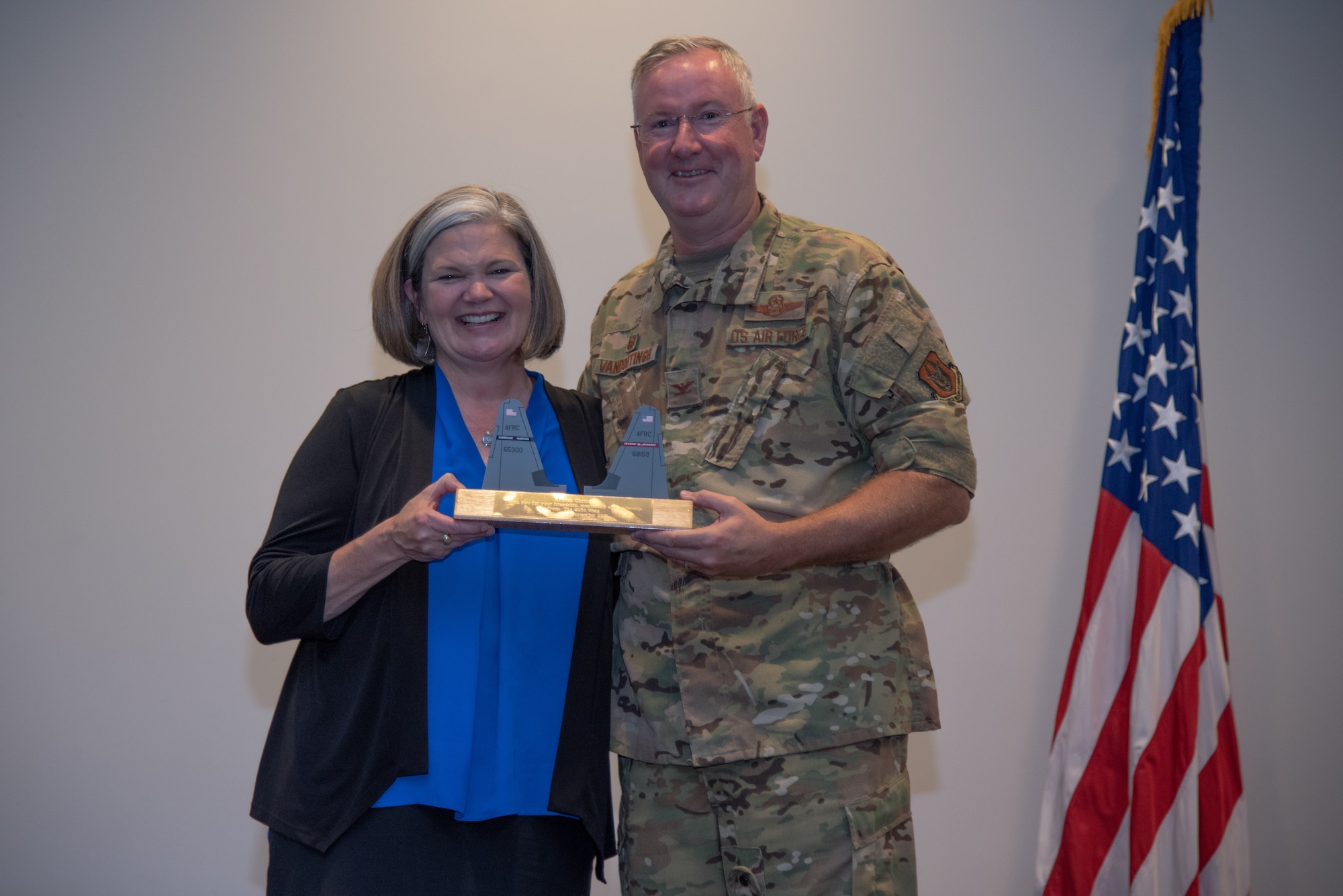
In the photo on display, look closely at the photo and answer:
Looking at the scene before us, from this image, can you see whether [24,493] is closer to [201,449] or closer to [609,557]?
[201,449]

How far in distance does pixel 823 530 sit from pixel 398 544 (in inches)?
25.9

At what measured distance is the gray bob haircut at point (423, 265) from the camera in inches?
71.4

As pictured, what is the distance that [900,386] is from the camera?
1.75 meters

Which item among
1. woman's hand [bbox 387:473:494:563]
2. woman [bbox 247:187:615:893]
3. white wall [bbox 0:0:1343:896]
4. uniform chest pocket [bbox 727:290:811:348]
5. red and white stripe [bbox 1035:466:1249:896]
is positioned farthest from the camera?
white wall [bbox 0:0:1343:896]

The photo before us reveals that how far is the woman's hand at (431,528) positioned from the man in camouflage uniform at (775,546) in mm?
339

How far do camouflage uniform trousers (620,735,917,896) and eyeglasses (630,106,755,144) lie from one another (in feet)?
3.76

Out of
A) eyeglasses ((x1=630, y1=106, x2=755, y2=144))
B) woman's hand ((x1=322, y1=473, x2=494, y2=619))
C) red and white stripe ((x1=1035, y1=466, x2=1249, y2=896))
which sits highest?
eyeglasses ((x1=630, y1=106, x2=755, y2=144))

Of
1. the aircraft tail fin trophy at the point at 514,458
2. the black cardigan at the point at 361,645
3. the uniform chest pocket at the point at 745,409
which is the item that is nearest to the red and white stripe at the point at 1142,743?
the uniform chest pocket at the point at 745,409

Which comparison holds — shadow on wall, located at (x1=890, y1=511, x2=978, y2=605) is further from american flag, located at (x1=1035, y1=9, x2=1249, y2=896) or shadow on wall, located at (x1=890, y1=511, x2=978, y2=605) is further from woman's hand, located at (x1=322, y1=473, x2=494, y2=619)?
woman's hand, located at (x1=322, y1=473, x2=494, y2=619)

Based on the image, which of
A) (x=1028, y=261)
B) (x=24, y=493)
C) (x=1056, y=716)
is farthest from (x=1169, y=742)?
(x=24, y=493)

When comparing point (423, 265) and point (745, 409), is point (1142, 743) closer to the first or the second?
point (745, 409)

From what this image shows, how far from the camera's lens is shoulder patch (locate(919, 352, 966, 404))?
69.3 inches

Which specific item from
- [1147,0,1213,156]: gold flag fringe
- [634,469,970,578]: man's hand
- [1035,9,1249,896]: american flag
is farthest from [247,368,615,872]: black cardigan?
[1147,0,1213,156]: gold flag fringe

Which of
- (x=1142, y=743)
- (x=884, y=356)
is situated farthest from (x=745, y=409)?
(x=1142, y=743)
